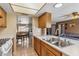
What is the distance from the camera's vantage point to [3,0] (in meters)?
1.45

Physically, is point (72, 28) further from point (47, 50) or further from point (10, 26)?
point (47, 50)

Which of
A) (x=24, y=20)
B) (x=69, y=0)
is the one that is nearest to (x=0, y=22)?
(x=69, y=0)

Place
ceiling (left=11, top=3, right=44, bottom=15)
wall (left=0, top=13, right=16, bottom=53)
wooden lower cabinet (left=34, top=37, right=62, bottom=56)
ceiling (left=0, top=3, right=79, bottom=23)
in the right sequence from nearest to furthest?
wooden lower cabinet (left=34, top=37, right=62, bottom=56)
ceiling (left=0, top=3, right=79, bottom=23)
ceiling (left=11, top=3, right=44, bottom=15)
wall (left=0, top=13, right=16, bottom=53)

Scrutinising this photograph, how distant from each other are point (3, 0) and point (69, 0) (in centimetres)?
80

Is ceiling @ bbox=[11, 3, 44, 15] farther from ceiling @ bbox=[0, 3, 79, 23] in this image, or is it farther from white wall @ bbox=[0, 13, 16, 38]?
white wall @ bbox=[0, 13, 16, 38]

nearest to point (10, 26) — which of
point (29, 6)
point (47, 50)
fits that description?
point (29, 6)

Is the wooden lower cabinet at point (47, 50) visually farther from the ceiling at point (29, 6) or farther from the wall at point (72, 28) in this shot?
the wall at point (72, 28)

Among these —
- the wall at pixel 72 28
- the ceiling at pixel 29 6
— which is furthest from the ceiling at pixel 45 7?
the wall at pixel 72 28

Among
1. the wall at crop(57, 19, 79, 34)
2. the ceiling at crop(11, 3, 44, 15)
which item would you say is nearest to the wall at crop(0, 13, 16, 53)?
the ceiling at crop(11, 3, 44, 15)

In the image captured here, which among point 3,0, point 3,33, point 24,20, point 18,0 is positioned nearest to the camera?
point 3,0

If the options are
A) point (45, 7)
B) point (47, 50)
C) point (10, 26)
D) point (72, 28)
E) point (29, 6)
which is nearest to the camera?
point (47, 50)

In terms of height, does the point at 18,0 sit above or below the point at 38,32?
above

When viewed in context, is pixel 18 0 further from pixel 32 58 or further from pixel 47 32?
pixel 47 32

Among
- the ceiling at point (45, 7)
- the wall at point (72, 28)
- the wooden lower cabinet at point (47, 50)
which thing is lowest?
the wooden lower cabinet at point (47, 50)
